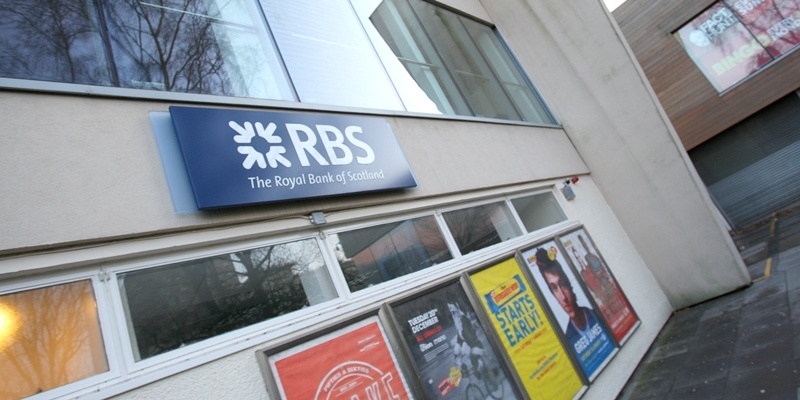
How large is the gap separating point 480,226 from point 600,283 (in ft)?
7.38

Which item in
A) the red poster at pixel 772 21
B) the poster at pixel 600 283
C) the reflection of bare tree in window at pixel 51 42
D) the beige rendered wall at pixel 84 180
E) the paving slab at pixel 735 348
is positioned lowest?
the paving slab at pixel 735 348

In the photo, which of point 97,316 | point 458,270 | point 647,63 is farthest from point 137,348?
point 647,63

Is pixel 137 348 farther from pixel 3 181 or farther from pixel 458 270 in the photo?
pixel 458 270

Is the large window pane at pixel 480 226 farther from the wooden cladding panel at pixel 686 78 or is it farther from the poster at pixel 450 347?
the wooden cladding panel at pixel 686 78

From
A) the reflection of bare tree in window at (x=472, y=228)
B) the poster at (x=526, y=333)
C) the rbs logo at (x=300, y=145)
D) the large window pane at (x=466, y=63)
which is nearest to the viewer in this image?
the rbs logo at (x=300, y=145)

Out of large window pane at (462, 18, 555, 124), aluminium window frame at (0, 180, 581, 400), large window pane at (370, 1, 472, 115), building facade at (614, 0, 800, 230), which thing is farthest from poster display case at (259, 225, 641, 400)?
building facade at (614, 0, 800, 230)

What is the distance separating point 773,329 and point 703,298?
2573 millimetres

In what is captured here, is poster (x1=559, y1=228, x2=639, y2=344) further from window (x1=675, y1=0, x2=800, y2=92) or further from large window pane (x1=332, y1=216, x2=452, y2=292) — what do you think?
window (x1=675, y1=0, x2=800, y2=92)

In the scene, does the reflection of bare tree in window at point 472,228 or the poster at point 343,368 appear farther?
the reflection of bare tree in window at point 472,228

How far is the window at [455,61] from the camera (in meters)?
6.06

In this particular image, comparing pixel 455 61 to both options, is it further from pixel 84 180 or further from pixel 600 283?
pixel 84 180

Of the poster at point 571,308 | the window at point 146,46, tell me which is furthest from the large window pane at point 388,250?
the window at point 146,46

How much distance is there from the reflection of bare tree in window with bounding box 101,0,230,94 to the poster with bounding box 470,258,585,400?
10.2ft

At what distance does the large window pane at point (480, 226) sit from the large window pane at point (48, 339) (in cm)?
319
